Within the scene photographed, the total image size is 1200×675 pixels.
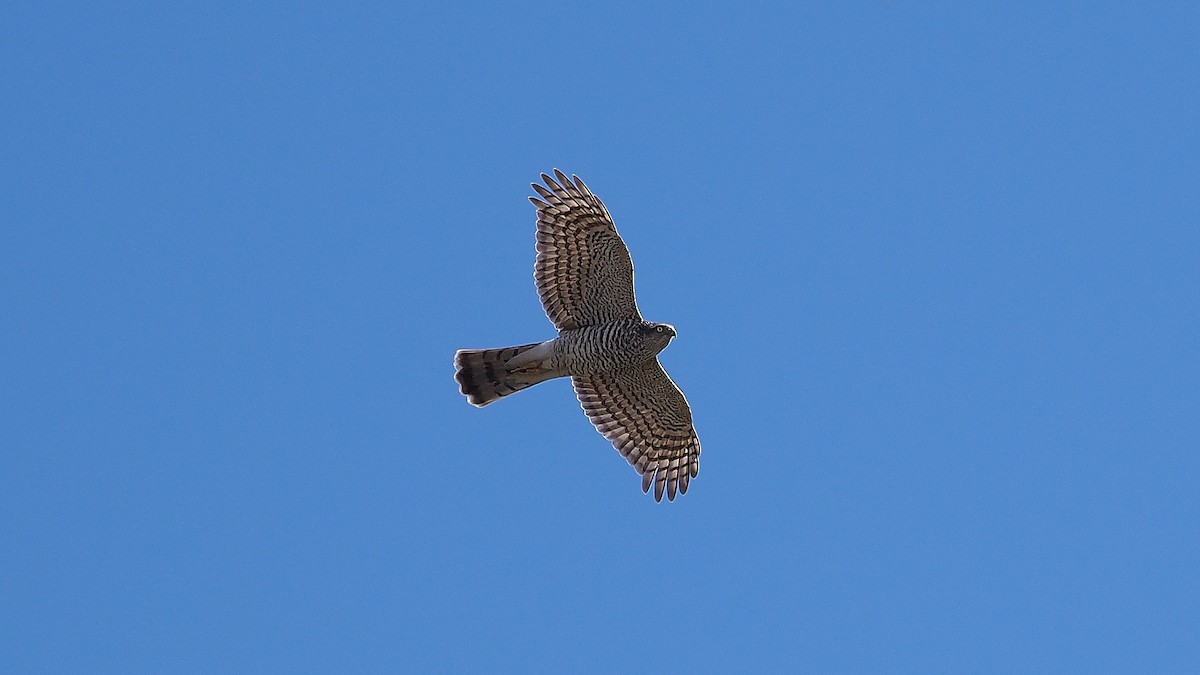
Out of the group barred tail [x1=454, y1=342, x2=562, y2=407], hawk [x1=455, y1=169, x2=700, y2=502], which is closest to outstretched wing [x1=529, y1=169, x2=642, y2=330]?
hawk [x1=455, y1=169, x2=700, y2=502]

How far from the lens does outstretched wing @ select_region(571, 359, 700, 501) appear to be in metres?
21.4

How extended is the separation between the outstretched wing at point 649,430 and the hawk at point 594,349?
12 millimetres

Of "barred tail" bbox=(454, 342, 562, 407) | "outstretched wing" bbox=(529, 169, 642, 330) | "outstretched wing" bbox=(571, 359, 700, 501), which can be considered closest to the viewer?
"outstretched wing" bbox=(529, 169, 642, 330)

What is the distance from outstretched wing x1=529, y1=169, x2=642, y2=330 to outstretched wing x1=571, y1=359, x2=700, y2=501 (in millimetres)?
1115

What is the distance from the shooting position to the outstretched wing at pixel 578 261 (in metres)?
20.2

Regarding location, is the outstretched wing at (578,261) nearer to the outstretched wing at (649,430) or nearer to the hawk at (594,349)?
the hawk at (594,349)

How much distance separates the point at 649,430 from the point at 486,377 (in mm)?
2162

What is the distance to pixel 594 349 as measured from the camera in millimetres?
20484

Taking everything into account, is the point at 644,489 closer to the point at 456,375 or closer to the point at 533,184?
the point at 456,375

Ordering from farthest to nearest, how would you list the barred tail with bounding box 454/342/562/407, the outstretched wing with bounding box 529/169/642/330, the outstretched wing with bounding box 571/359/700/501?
the outstretched wing with bounding box 571/359/700/501, the barred tail with bounding box 454/342/562/407, the outstretched wing with bounding box 529/169/642/330

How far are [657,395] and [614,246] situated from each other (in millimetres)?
2167

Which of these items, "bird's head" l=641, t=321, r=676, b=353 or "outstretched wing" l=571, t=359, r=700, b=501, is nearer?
"bird's head" l=641, t=321, r=676, b=353

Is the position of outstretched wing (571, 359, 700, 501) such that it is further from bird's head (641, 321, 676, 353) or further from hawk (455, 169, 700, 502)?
bird's head (641, 321, 676, 353)

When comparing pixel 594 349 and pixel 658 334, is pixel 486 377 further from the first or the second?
pixel 658 334
